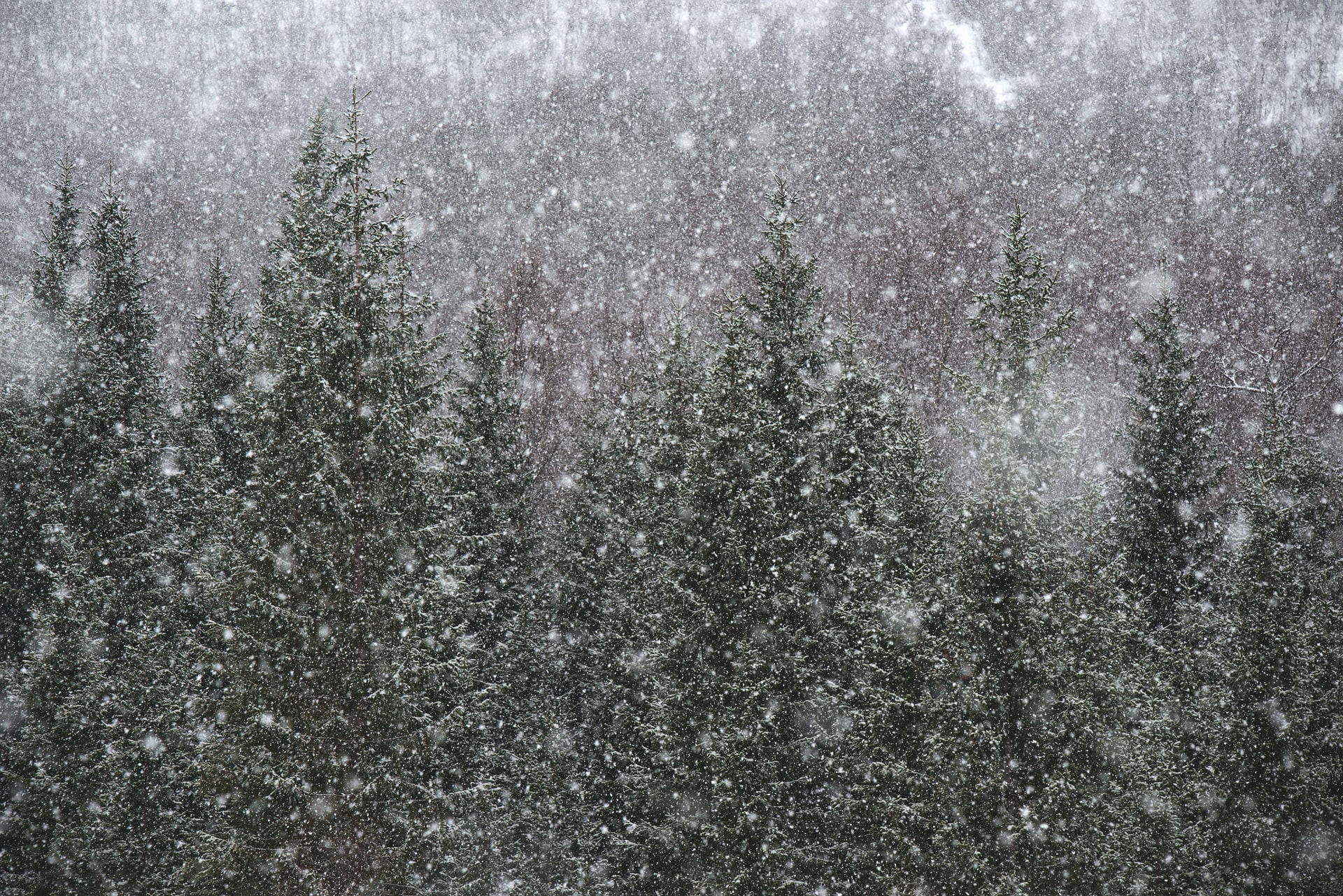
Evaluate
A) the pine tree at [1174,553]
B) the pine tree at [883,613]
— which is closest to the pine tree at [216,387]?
the pine tree at [883,613]

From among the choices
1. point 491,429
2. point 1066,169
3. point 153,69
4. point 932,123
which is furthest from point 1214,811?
point 153,69

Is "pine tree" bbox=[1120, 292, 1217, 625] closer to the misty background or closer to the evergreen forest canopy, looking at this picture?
the evergreen forest canopy

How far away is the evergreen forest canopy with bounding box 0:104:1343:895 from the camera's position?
36.2 ft

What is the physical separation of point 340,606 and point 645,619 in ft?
16.8

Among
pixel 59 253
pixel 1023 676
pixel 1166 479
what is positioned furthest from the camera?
pixel 59 253

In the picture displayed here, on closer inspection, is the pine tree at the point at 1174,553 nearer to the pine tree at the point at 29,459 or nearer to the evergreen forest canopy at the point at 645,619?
the evergreen forest canopy at the point at 645,619

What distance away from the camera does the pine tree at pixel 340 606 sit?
34.1ft

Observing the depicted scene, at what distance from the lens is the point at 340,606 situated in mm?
10883

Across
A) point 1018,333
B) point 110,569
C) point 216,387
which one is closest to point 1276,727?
point 1018,333

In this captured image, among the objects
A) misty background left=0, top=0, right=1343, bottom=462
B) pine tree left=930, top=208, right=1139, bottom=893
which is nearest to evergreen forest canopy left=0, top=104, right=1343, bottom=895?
pine tree left=930, top=208, right=1139, bottom=893

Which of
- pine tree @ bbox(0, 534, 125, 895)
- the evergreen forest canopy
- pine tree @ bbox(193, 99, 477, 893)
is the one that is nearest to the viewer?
pine tree @ bbox(193, 99, 477, 893)

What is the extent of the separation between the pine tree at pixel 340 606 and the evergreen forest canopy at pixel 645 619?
5 centimetres

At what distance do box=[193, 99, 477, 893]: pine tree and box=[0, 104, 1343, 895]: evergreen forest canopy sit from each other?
0.17ft

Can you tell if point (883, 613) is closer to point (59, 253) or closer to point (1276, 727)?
point (1276, 727)
